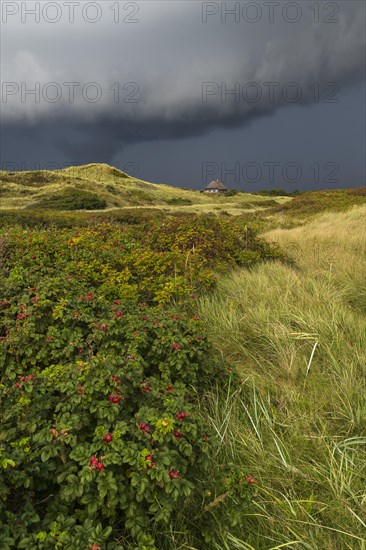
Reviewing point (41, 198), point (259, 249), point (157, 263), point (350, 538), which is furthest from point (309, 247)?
point (41, 198)

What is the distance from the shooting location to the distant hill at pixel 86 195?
3491 centimetres

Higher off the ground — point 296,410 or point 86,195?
point 86,195

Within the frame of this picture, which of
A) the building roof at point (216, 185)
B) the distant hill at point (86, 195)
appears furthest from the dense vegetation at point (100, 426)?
the building roof at point (216, 185)

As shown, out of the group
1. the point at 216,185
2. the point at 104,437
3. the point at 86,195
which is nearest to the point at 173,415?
the point at 104,437

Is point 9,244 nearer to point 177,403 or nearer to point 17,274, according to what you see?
point 17,274

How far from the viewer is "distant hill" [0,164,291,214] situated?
34.9 meters

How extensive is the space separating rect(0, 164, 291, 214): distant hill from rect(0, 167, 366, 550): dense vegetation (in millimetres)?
30535

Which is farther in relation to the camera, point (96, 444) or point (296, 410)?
point (296, 410)

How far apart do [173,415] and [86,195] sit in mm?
37601

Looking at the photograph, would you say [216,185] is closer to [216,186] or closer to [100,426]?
[216,186]

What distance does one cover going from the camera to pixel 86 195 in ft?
122

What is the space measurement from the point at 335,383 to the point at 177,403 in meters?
1.61

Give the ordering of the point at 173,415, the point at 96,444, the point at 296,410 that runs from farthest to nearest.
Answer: the point at 296,410
the point at 173,415
the point at 96,444

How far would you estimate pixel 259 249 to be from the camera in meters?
7.40
